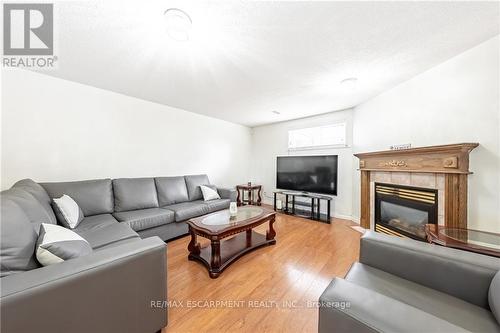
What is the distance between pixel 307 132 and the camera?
425 cm

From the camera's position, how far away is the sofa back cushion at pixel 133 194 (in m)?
2.58

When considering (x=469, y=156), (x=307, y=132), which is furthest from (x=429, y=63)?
(x=307, y=132)

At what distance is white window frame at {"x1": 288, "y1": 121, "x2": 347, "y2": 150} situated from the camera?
3696 millimetres

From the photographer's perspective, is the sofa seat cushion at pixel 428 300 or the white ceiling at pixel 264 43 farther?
the white ceiling at pixel 264 43

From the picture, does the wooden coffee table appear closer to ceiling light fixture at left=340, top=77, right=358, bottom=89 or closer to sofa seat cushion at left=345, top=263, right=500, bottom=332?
sofa seat cushion at left=345, top=263, right=500, bottom=332

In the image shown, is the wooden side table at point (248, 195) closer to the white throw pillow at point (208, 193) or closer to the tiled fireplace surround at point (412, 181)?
the white throw pillow at point (208, 193)

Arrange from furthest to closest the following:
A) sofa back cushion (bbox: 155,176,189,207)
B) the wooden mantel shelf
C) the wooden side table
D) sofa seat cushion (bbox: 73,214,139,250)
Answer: the wooden side table
sofa back cushion (bbox: 155,176,189,207)
the wooden mantel shelf
sofa seat cushion (bbox: 73,214,139,250)

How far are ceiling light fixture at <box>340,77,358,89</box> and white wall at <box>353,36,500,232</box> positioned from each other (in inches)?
25.9

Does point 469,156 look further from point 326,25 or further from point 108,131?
point 108,131

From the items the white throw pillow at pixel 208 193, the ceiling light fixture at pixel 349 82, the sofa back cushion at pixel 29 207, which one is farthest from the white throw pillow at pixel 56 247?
the ceiling light fixture at pixel 349 82

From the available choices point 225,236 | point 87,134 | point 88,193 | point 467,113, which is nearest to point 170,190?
point 88,193

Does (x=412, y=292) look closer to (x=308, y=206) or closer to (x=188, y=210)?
(x=188, y=210)

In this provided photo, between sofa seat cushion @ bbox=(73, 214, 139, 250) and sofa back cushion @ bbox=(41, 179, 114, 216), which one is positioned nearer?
sofa seat cushion @ bbox=(73, 214, 139, 250)

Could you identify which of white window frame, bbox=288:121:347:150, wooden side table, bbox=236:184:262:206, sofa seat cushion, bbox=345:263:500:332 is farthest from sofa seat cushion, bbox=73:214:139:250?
white window frame, bbox=288:121:347:150
